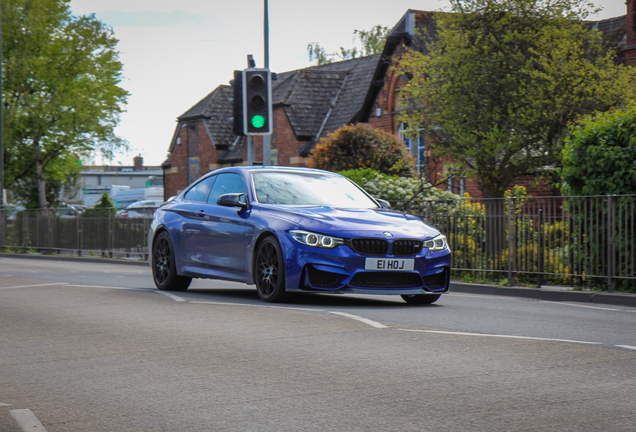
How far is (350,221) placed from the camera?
973 centimetres

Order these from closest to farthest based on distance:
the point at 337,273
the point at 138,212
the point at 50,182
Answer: the point at 337,273, the point at 138,212, the point at 50,182

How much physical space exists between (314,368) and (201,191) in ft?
20.6

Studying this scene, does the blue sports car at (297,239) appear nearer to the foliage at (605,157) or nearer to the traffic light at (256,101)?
the foliage at (605,157)

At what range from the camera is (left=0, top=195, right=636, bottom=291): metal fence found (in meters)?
11.9

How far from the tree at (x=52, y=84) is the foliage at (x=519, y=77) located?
2435 cm

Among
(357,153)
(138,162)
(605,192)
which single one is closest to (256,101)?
(605,192)

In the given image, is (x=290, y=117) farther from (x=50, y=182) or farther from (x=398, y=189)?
(x=398, y=189)

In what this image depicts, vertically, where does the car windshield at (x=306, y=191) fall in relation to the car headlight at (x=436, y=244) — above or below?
above

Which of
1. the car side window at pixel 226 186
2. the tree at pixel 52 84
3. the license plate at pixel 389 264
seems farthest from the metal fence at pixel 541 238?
the tree at pixel 52 84

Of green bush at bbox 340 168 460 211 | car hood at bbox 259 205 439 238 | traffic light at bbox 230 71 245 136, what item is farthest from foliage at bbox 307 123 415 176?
car hood at bbox 259 205 439 238

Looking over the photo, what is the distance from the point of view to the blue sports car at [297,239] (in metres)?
9.46

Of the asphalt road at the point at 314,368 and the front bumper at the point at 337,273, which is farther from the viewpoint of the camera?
the front bumper at the point at 337,273

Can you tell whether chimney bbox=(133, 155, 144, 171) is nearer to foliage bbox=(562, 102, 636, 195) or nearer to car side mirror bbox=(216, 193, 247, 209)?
foliage bbox=(562, 102, 636, 195)

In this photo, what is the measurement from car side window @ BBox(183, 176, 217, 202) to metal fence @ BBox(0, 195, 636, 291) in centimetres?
474
